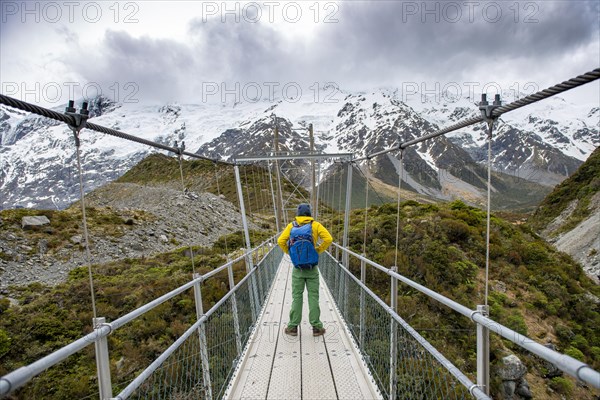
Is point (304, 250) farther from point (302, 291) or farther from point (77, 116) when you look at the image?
point (77, 116)

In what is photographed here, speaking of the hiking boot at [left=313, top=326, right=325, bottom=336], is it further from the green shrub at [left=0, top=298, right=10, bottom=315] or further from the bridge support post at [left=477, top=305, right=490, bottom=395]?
the green shrub at [left=0, top=298, right=10, bottom=315]

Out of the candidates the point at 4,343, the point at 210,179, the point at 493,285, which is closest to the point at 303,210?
the point at 4,343

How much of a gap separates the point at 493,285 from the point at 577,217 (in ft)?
73.5

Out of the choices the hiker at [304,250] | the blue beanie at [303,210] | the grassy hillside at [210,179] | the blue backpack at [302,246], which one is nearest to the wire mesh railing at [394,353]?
the hiker at [304,250]

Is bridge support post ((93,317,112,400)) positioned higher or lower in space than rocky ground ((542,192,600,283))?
higher

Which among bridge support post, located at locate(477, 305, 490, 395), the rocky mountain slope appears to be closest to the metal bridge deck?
bridge support post, located at locate(477, 305, 490, 395)

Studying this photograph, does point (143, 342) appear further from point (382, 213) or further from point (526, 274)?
point (382, 213)

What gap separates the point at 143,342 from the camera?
25.0 feet

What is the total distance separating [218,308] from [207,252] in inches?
578

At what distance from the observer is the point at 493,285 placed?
11227mm

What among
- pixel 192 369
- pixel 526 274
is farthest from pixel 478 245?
pixel 192 369

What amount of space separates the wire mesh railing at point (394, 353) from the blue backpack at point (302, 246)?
60 cm

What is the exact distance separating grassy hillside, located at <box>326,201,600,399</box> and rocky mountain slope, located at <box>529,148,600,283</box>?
188 inches

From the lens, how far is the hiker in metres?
4.27
